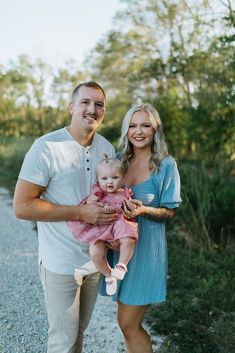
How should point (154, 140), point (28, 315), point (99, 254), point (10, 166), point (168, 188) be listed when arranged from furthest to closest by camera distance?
point (10, 166)
point (28, 315)
point (154, 140)
point (168, 188)
point (99, 254)

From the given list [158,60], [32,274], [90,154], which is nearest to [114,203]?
[90,154]

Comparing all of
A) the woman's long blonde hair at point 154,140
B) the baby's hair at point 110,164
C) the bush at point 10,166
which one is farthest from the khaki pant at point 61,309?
the bush at point 10,166

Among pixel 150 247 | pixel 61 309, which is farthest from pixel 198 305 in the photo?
pixel 61 309

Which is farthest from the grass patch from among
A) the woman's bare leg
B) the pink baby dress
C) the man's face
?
the man's face

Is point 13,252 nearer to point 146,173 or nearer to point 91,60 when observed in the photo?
point 146,173

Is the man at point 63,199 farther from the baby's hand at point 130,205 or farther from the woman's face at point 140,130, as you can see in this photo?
the woman's face at point 140,130

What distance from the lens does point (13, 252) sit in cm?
689

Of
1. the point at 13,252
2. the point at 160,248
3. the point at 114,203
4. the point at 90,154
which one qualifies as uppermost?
the point at 90,154

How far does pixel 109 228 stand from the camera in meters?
2.45

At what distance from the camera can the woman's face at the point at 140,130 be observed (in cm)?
269

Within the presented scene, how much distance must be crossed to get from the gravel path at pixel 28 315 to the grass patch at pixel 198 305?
268 mm

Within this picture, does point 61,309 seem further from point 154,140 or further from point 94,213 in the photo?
point 154,140

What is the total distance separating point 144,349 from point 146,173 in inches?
46.7

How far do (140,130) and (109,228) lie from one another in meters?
0.69
